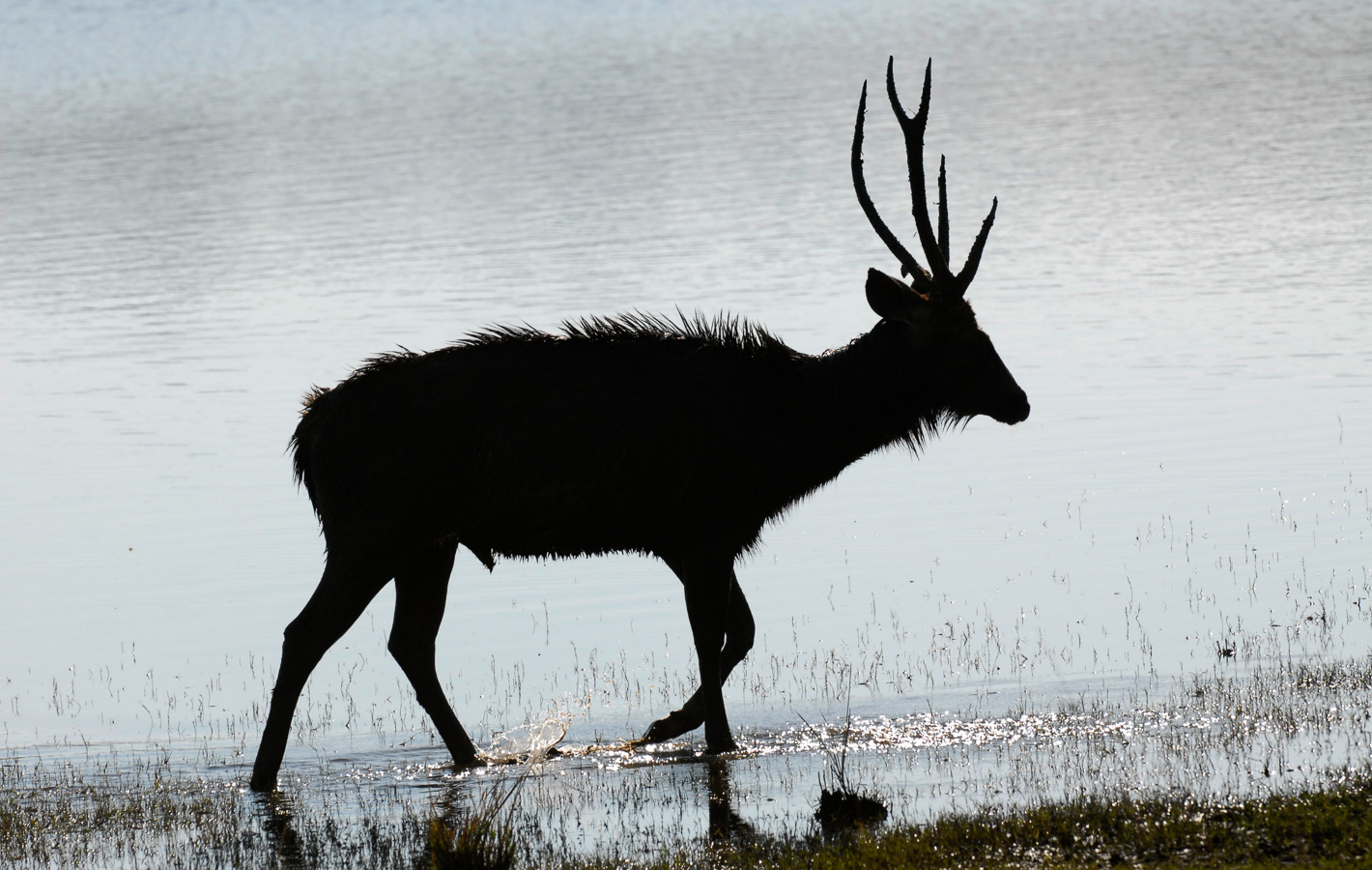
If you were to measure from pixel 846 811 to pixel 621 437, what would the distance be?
224cm

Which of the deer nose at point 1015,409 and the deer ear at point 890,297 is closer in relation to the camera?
the deer ear at point 890,297

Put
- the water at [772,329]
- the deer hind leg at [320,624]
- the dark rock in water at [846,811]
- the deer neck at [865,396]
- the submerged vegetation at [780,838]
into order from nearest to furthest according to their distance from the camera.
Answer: the submerged vegetation at [780,838]
the dark rock in water at [846,811]
the deer hind leg at [320,624]
the deer neck at [865,396]
the water at [772,329]

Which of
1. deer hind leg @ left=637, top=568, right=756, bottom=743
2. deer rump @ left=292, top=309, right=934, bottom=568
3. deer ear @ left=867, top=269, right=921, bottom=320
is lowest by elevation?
deer hind leg @ left=637, top=568, right=756, bottom=743

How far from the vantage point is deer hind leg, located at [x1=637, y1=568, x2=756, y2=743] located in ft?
35.1

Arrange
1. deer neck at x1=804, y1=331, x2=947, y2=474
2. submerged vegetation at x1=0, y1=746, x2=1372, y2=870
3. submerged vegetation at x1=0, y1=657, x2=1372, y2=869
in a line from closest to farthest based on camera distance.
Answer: submerged vegetation at x1=0, y1=746, x2=1372, y2=870 < submerged vegetation at x1=0, y1=657, x2=1372, y2=869 < deer neck at x1=804, y1=331, x2=947, y2=474

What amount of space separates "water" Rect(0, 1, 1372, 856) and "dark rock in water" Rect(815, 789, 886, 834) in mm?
505

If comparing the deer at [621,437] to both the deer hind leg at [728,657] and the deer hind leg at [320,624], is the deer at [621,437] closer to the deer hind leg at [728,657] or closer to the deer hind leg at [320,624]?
the deer hind leg at [320,624]

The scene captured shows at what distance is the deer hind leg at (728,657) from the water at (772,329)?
0.32 metres

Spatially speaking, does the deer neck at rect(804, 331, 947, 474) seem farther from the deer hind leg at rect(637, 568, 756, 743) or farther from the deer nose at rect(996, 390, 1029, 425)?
the deer hind leg at rect(637, 568, 756, 743)

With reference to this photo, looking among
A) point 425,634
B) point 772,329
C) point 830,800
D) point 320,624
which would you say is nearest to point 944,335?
point 830,800

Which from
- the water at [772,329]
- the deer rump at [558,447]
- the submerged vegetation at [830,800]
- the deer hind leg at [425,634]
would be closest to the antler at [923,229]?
the deer rump at [558,447]

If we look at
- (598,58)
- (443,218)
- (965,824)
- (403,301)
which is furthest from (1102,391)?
(598,58)

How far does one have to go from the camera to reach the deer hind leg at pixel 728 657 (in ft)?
35.1

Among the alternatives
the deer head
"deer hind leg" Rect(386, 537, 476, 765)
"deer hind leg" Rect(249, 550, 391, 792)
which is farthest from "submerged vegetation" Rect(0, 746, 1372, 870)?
the deer head
